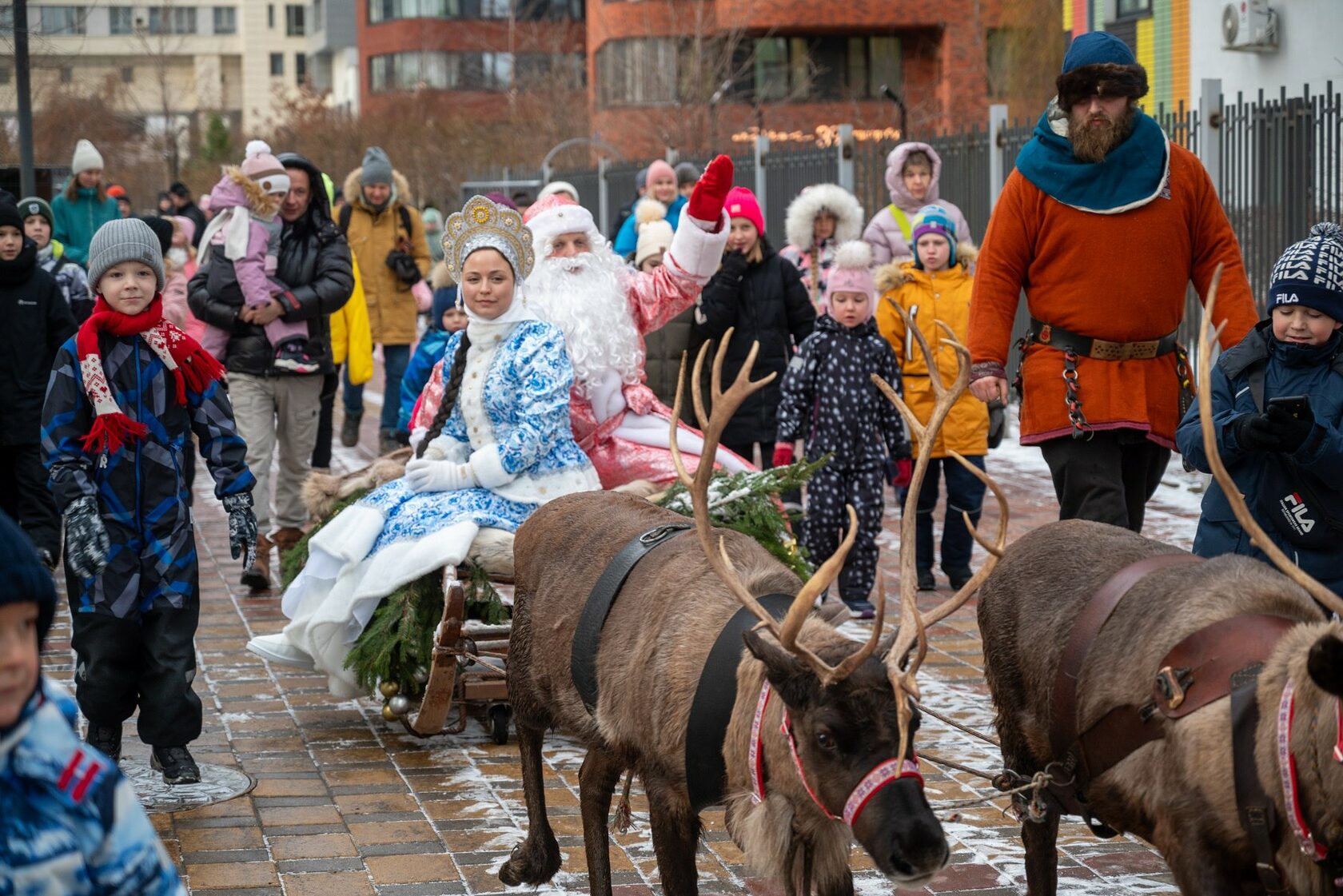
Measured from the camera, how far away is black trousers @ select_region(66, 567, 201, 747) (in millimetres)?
5953

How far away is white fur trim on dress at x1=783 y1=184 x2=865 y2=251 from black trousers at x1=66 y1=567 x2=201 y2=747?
22.9 ft

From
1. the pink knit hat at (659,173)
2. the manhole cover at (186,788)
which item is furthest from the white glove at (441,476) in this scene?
the pink knit hat at (659,173)

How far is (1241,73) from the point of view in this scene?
20.9 metres

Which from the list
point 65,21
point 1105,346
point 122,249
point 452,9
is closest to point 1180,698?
point 1105,346

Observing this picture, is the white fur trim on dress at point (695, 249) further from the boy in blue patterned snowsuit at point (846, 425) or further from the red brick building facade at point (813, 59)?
the red brick building facade at point (813, 59)

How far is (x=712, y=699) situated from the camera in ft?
13.3

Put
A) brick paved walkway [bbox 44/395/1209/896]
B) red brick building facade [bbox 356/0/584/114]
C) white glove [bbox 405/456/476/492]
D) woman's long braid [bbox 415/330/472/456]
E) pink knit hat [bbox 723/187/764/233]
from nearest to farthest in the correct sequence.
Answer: brick paved walkway [bbox 44/395/1209/896]
white glove [bbox 405/456/476/492]
woman's long braid [bbox 415/330/472/456]
pink knit hat [bbox 723/187/764/233]
red brick building facade [bbox 356/0/584/114]

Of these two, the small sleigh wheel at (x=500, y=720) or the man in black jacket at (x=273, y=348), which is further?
the man in black jacket at (x=273, y=348)

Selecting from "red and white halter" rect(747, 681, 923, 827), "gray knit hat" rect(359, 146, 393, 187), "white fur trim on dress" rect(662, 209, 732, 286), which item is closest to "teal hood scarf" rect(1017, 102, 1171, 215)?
"white fur trim on dress" rect(662, 209, 732, 286)

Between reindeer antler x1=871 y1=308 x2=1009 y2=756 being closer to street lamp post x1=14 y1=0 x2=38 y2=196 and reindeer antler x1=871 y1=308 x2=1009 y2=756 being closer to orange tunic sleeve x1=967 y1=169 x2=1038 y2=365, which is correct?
orange tunic sleeve x1=967 y1=169 x2=1038 y2=365

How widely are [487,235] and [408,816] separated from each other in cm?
231

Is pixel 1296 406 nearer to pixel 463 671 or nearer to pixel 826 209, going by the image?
pixel 463 671

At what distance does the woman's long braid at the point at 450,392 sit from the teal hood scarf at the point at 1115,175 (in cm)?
238

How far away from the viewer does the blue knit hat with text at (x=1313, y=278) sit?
4.84 metres
